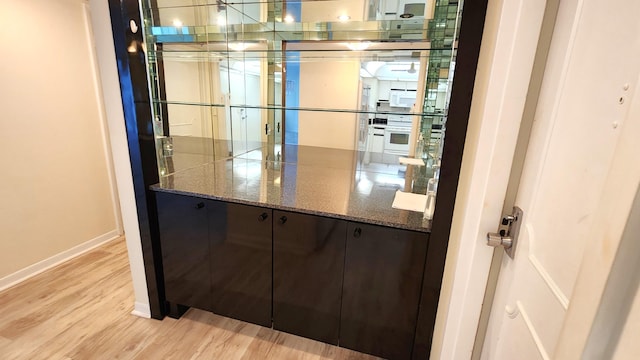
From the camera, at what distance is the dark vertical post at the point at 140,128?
57.7 inches

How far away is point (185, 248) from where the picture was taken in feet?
5.80

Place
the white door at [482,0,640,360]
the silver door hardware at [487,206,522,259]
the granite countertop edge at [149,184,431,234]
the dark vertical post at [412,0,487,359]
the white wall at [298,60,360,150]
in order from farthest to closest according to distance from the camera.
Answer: the white wall at [298,60,360,150] < the granite countertop edge at [149,184,431,234] < the dark vertical post at [412,0,487,359] < the silver door hardware at [487,206,522,259] < the white door at [482,0,640,360]

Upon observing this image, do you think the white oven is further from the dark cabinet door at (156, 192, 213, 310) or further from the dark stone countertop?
the dark cabinet door at (156, 192, 213, 310)

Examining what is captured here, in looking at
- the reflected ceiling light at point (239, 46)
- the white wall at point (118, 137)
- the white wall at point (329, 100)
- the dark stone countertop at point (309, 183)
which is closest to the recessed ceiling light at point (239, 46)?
the reflected ceiling light at point (239, 46)

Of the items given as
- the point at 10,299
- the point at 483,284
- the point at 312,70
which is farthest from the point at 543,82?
the point at 10,299

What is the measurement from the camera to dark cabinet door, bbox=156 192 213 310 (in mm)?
1686

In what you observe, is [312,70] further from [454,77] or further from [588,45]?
[588,45]

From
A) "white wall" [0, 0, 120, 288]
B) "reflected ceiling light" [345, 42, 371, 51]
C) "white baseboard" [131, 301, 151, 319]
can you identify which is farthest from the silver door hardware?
"white wall" [0, 0, 120, 288]

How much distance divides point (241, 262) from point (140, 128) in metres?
0.91

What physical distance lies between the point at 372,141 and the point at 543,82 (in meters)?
1.49

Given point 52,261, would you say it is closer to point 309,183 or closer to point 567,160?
point 309,183

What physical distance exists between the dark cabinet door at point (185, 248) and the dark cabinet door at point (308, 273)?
45 cm

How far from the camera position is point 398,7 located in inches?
77.6

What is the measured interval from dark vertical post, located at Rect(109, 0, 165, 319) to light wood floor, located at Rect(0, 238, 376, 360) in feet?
0.69
